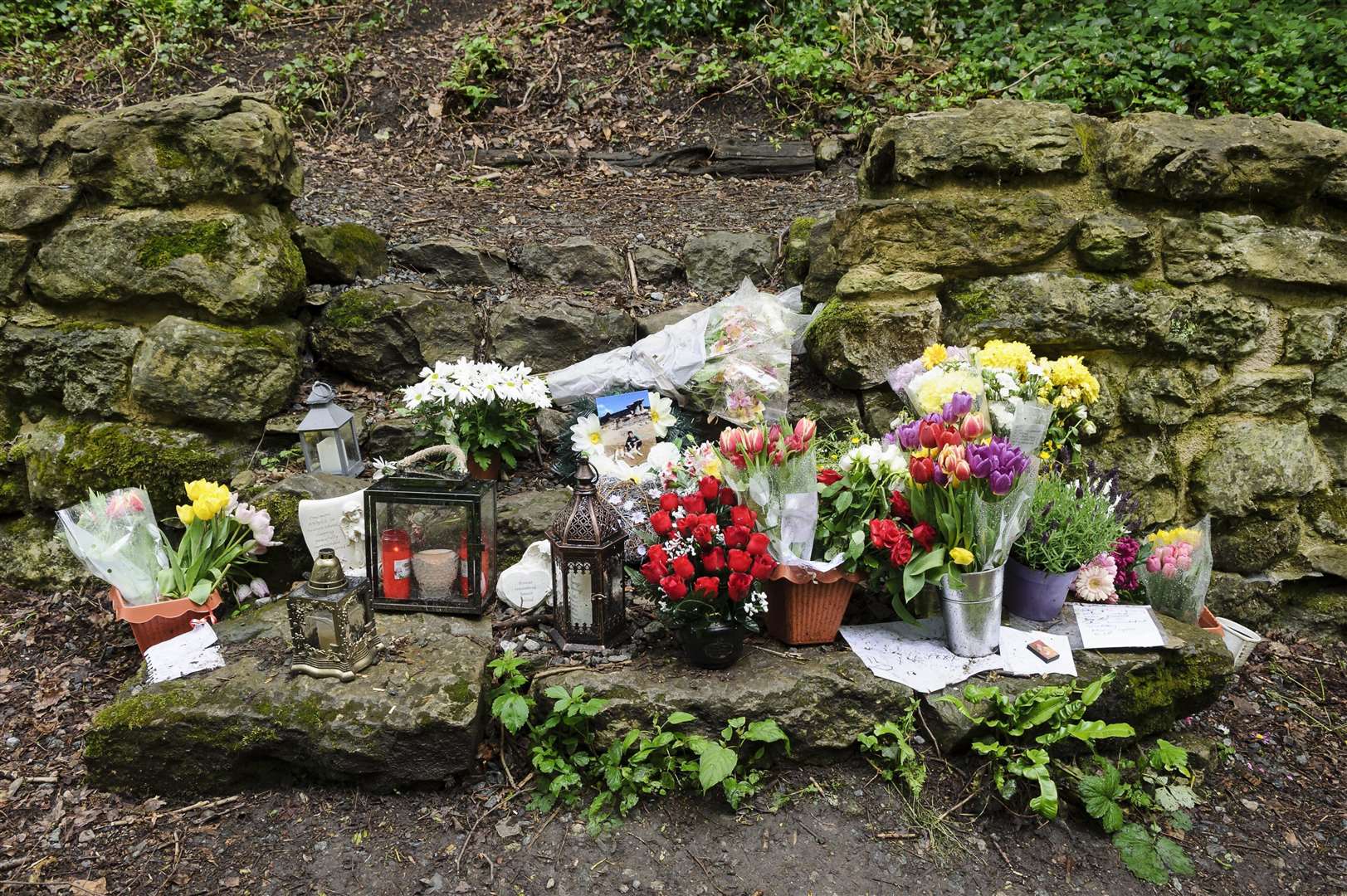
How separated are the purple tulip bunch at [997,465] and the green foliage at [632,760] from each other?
940 millimetres

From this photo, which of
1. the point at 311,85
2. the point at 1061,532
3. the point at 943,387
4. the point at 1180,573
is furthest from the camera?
the point at 311,85

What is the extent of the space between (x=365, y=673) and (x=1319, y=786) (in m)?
3.29

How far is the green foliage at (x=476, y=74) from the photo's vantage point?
6566 mm

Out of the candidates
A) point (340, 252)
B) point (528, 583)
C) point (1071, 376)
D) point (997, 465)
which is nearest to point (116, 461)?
point (340, 252)

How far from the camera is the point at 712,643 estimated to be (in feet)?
8.74

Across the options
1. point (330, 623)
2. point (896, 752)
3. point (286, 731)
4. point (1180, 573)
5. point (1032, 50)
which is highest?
point (1032, 50)

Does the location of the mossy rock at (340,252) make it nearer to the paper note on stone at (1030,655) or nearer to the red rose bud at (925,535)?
the red rose bud at (925,535)

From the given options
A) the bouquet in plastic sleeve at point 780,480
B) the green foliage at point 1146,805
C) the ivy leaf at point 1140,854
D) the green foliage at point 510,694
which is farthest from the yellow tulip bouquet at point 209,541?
the ivy leaf at point 1140,854

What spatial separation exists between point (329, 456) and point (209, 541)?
641mm

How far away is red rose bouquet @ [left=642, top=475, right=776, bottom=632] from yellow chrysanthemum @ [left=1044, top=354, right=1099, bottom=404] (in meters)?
1.37

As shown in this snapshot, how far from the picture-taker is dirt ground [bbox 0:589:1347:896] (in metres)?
2.36

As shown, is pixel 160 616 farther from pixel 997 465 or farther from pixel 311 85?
pixel 311 85

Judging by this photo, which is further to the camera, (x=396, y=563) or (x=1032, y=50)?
(x=1032, y=50)

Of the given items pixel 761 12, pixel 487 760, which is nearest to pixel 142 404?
pixel 487 760
